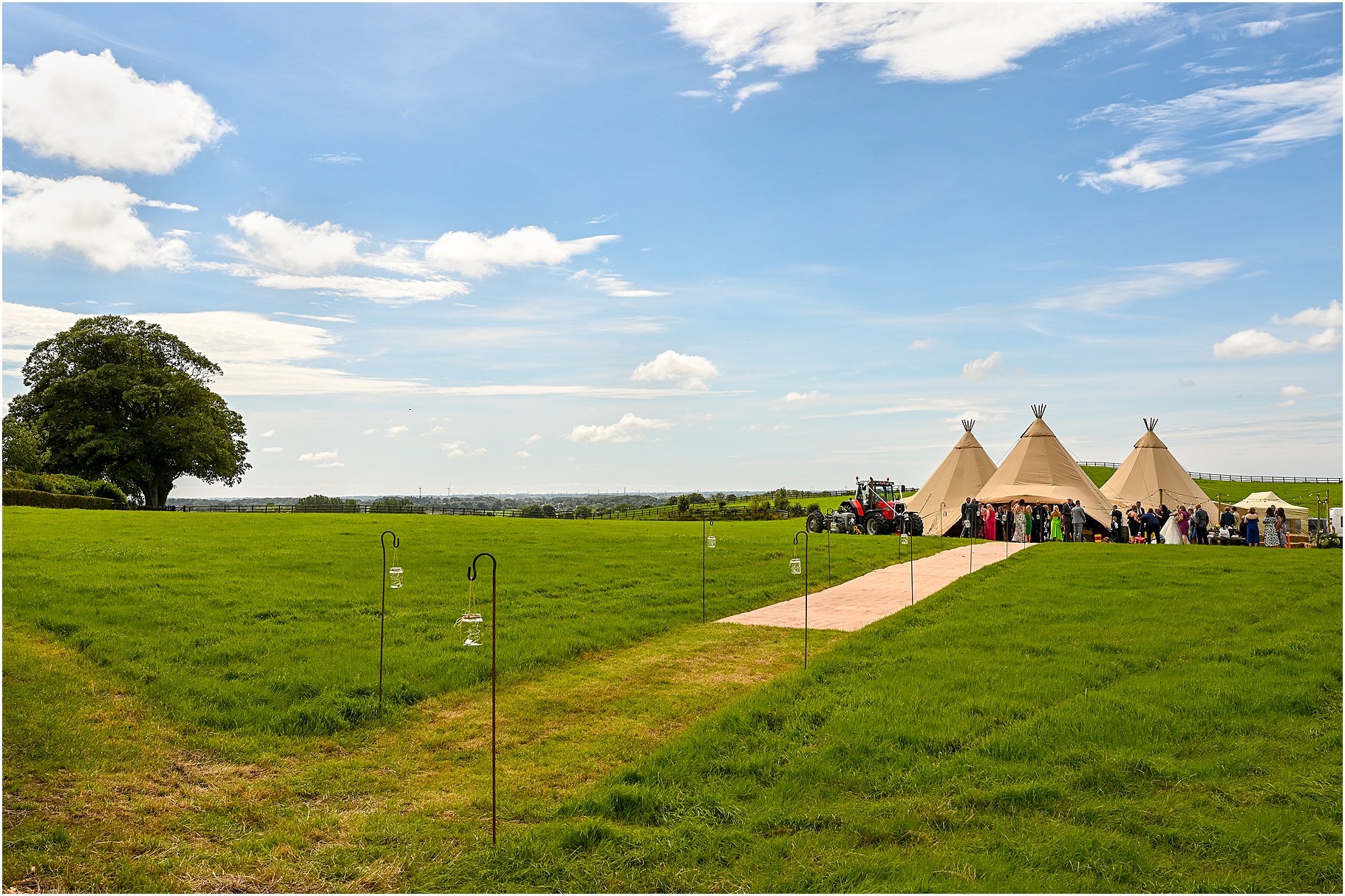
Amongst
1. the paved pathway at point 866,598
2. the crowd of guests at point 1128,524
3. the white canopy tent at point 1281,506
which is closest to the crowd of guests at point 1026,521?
the crowd of guests at point 1128,524

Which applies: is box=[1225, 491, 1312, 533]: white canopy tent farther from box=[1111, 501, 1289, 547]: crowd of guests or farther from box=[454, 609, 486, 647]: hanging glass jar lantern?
box=[454, 609, 486, 647]: hanging glass jar lantern

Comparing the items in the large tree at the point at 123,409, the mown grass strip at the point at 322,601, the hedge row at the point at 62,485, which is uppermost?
the large tree at the point at 123,409

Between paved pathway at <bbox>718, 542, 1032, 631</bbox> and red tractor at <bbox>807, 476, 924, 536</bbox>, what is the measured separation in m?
7.64

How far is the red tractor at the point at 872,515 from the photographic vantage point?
30.2 meters

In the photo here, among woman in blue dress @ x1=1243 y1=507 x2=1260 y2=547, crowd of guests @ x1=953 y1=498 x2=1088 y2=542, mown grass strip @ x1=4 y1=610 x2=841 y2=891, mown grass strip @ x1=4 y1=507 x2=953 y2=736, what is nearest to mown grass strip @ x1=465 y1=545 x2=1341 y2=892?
mown grass strip @ x1=4 y1=610 x2=841 y2=891

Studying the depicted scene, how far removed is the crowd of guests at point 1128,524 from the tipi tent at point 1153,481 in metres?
1.41

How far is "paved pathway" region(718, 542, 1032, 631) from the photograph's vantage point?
42.9 ft

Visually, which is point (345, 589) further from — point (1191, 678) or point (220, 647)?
point (1191, 678)

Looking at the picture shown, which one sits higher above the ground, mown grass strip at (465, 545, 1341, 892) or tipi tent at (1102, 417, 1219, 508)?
tipi tent at (1102, 417, 1219, 508)

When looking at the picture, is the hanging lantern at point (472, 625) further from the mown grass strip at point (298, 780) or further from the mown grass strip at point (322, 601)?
the mown grass strip at point (322, 601)

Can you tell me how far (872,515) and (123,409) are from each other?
119 ft


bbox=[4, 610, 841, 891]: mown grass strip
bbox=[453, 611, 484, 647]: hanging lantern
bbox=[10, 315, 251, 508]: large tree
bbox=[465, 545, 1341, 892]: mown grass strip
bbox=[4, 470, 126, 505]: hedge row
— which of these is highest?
bbox=[10, 315, 251, 508]: large tree

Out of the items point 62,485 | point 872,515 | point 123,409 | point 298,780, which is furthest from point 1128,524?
point 123,409

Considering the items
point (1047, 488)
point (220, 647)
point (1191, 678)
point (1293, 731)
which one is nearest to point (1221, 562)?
point (1047, 488)
